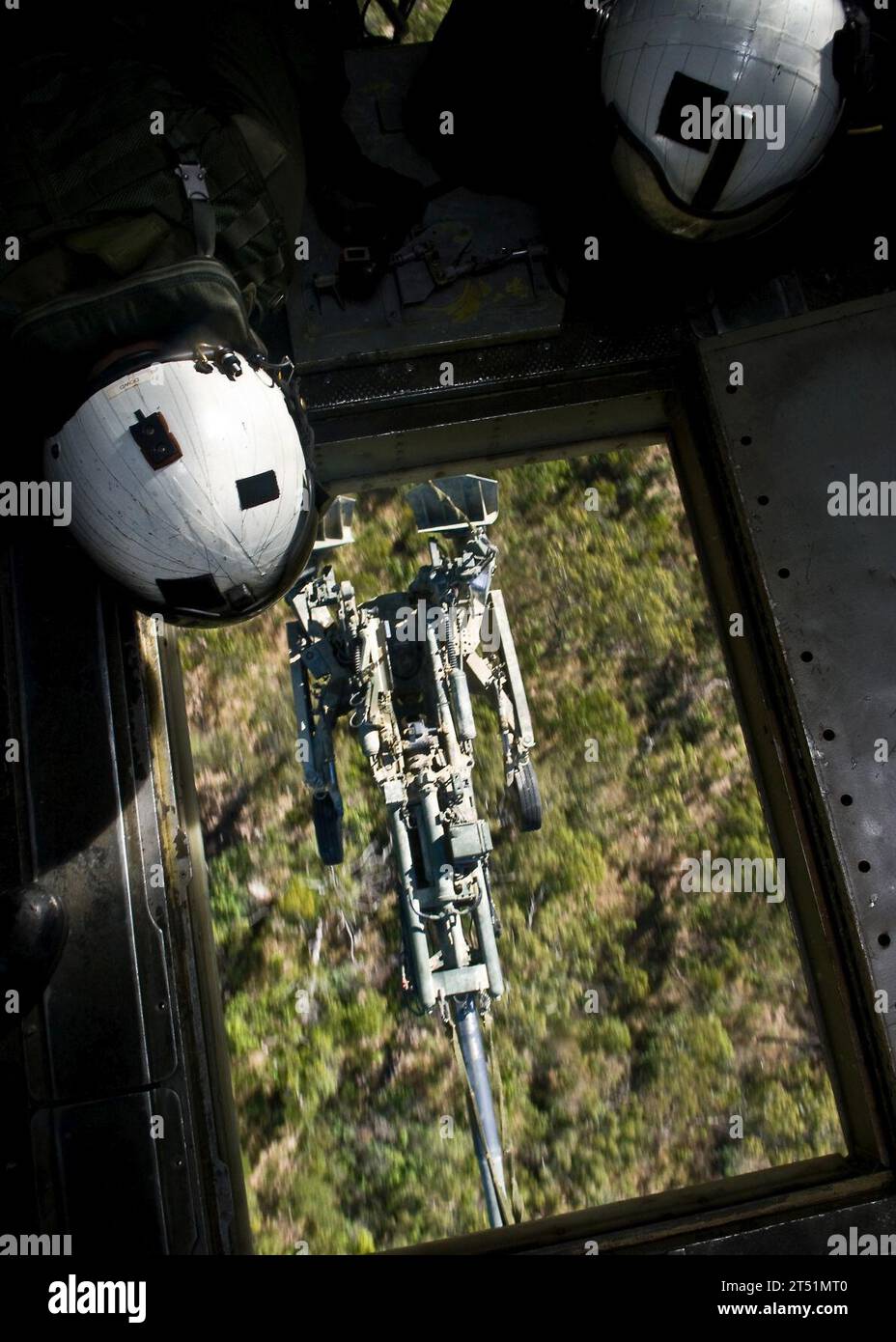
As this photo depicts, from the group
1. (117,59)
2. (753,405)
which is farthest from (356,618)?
(117,59)

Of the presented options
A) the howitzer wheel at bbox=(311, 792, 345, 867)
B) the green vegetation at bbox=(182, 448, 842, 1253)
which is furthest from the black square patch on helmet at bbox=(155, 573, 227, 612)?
the green vegetation at bbox=(182, 448, 842, 1253)

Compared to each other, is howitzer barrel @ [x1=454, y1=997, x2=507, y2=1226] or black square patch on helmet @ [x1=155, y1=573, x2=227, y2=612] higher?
black square patch on helmet @ [x1=155, y1=573, x2=227, y2=612]

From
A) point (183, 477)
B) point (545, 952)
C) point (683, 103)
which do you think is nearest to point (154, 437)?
point (183, 477)

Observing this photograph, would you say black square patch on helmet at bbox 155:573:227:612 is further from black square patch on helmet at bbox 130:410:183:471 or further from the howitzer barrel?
the howitzer barrel

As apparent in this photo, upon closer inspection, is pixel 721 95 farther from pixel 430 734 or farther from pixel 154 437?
pixel 430 734

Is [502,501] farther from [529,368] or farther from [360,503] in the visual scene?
[529,368]

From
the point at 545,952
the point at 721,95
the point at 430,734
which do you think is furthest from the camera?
the point at 545,952
